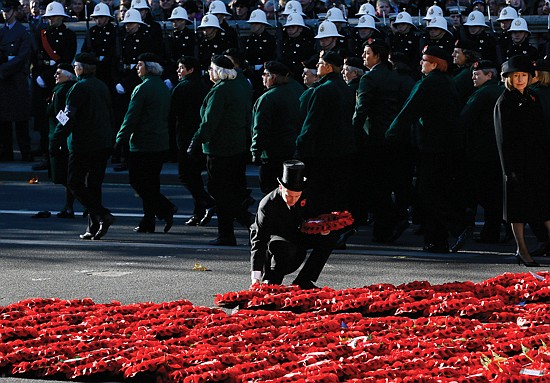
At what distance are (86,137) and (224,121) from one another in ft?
4.93

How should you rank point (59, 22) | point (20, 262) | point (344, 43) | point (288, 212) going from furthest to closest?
1. point (59, 22)
2. point (344, 43)
3. point (20, 262)
4. point (288, 212)

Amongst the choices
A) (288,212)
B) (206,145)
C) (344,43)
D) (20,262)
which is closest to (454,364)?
(288,212)

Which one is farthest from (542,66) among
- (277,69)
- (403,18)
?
(403,18)

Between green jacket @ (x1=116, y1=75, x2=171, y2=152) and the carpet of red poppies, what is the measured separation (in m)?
5.13

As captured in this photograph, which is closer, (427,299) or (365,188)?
(427,299)

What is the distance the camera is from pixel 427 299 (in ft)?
33.8

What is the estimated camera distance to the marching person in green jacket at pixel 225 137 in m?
14.6

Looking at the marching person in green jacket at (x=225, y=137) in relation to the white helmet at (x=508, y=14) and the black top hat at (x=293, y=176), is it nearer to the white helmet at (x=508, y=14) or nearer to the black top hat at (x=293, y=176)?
the black top hat at (x=293, y=176)

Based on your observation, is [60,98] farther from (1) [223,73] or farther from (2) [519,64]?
(2) [519,64]

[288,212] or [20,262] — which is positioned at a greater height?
[288,212]

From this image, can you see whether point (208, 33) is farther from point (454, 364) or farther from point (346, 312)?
point (454, 364)

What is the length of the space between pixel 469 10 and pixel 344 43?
203 cm

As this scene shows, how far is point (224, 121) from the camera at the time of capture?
1476 cm

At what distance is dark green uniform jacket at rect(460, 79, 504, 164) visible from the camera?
14617mm
